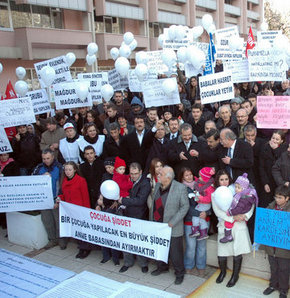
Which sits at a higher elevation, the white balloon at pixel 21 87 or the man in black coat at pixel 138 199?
the white balloon at pixel 21 87

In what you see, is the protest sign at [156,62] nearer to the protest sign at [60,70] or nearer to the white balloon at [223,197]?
the protest sign at [60,70]

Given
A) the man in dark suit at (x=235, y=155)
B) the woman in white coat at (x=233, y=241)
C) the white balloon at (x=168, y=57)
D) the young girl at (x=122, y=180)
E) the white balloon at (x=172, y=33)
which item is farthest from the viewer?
the white balloon at (x=172, y=33)

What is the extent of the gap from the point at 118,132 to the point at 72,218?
158 centimetres

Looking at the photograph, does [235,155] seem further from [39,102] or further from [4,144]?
[39,102]

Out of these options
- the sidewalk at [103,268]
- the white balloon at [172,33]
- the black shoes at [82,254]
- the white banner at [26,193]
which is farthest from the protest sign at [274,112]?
the white balloon at [172,33]

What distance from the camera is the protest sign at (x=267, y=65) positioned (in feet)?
23.9

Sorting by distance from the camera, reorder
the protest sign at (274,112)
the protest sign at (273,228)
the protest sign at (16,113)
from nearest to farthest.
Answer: the protest sign at (273,228), the protest sign at (274,112), the protest sign at (16,113)

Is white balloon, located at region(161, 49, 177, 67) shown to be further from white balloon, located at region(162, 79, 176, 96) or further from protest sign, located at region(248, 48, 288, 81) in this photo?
white balloon, located at region(162, 79, 176, 96)

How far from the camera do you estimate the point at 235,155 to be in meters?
4.83

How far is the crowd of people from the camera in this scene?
4.51 m

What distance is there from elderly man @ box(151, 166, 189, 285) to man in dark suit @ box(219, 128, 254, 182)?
2.34ft

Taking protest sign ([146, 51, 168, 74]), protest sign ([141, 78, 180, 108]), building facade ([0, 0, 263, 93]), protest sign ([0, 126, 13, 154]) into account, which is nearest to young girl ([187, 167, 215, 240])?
protest sign ([141, 78, 180, 108])

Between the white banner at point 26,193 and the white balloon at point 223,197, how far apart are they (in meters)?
2.89

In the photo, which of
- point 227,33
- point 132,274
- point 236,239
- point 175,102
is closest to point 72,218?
point 132,274
